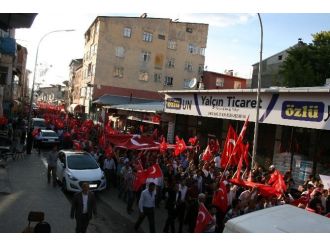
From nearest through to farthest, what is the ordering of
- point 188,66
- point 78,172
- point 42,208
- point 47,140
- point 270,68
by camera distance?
point 42,208
point 78,172
point 47,140
point 270,68
point 188,66

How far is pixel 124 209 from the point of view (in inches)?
594

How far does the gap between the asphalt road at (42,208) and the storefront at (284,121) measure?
8.10m

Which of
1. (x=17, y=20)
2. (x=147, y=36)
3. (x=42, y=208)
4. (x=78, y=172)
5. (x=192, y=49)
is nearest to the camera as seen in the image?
(x=42, y=208)

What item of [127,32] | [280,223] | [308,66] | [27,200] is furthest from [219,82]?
[280,223]

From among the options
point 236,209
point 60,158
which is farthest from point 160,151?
point 236,209

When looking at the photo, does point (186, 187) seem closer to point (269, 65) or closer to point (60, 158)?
point (60, 158)

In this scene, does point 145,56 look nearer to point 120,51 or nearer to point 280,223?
point 120,51

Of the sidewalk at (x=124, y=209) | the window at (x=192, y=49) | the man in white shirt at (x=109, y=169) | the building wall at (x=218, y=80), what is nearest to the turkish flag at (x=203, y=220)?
the sidewalk at (x=124, y=209)

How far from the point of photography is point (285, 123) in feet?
60.5

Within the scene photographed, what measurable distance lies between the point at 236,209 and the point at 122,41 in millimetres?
46482

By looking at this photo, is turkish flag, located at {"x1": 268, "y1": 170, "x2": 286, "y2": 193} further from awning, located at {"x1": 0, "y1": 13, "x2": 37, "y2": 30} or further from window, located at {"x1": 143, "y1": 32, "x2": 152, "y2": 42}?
window, located at {"x1": 143, "y1": 32, "x2": 152, "y2": 42}

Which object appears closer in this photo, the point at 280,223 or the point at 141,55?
the point at 280,223

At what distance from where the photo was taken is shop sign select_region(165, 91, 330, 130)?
16.8 m

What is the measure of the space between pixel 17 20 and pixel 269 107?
1351 cm
